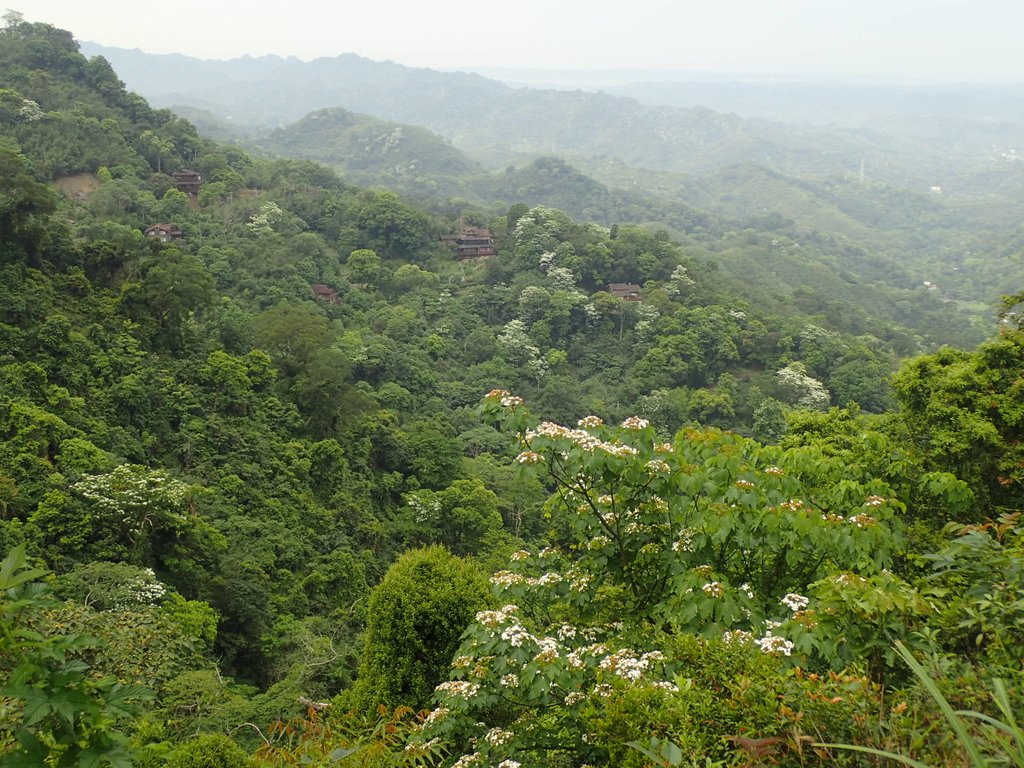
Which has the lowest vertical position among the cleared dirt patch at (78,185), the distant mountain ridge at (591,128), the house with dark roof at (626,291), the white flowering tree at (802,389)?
the white flowering tree at (802,389)

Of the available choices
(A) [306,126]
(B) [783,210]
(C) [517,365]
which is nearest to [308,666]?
(C) [517,365]

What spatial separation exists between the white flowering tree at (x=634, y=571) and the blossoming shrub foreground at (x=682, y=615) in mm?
11

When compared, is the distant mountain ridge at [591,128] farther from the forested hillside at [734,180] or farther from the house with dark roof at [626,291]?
the house with dark roof at [626,291]

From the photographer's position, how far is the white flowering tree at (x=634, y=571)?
293cm

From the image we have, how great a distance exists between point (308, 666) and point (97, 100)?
109ft

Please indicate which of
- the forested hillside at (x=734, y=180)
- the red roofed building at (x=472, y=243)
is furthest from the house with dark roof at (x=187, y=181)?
the forested hillside at (x=734, y=180)

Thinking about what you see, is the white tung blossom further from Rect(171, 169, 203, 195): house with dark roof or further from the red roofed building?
the red roofed building

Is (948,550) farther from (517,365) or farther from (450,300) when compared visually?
(450,300)

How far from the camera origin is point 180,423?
14.0 metres

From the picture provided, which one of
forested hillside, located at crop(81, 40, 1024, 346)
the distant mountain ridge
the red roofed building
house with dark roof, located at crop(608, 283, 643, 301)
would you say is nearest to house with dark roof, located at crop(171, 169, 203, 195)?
the red roofed building

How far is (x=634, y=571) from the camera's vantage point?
387 centimetres

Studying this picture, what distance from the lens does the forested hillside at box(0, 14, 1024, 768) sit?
88.3 inches

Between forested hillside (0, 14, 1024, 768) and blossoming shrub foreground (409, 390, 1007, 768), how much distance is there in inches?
0.8

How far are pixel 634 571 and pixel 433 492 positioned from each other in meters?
13.5
